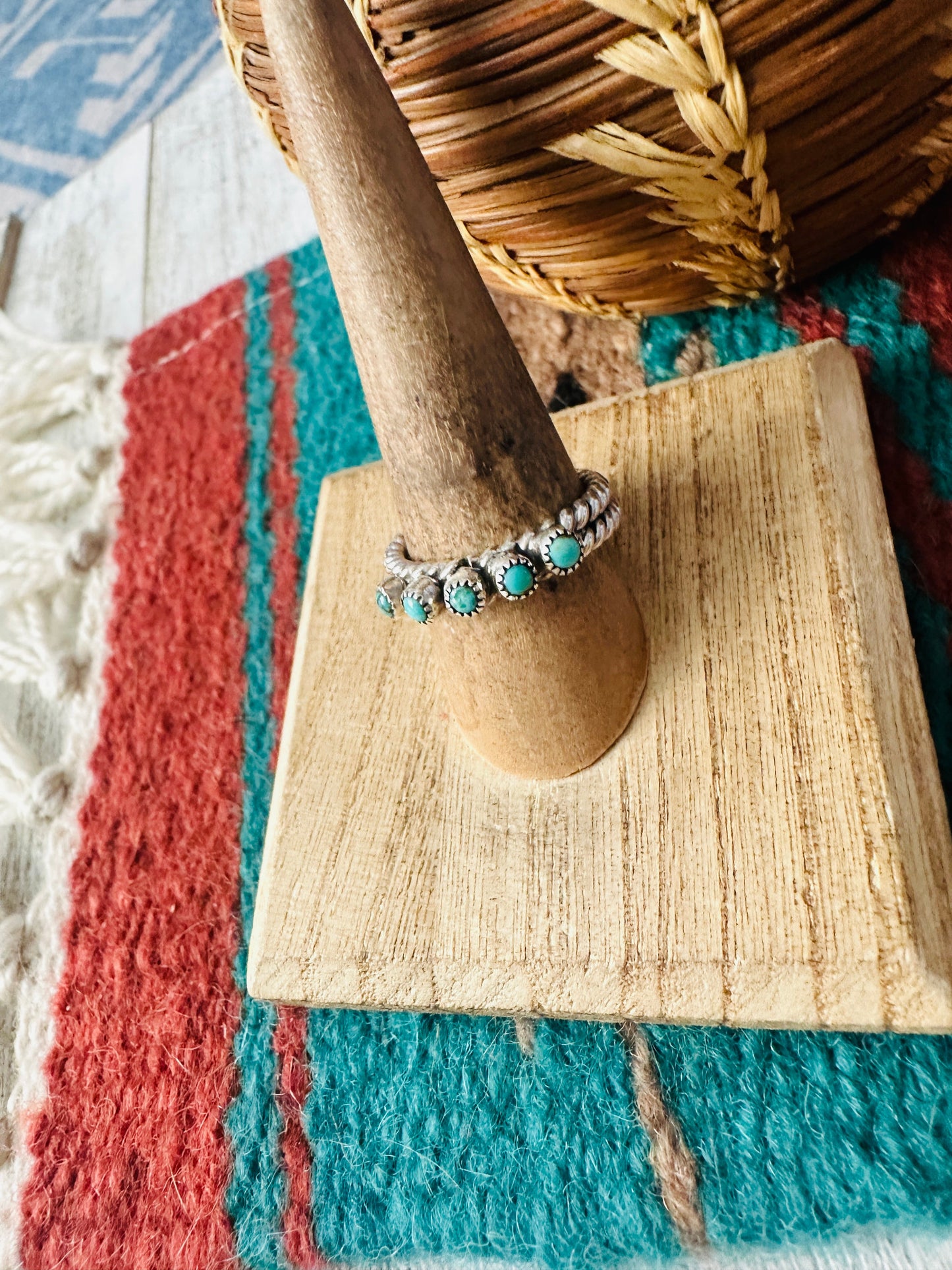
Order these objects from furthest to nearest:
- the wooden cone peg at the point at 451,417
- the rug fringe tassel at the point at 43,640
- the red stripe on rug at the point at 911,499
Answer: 1. the rug fringe tassel at the point at 43,640
2. the red stripe on rug at the point at 911,499
3. the wooden cone peg at the point at 451,417

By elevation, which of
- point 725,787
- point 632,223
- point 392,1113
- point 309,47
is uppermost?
point 309,47

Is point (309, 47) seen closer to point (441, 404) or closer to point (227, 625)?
point (441, 404)

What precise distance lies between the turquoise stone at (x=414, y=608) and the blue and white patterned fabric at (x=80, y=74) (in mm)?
846

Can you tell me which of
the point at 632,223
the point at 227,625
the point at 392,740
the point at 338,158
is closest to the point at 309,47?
the point at 338,158

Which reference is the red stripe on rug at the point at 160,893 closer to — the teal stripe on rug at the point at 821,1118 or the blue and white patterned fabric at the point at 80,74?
the teal stripe on rug at the point at 821,1118

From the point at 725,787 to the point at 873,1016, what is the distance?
86 millimetres

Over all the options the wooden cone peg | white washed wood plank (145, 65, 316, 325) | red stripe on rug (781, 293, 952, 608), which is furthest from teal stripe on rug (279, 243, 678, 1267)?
white washed wood plank (145, 65, 316, 325)

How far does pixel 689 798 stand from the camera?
0.38 meters

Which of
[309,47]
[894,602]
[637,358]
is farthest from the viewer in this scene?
[637,358]

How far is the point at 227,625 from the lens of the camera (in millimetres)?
645

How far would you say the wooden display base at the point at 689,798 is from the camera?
347 millimetres

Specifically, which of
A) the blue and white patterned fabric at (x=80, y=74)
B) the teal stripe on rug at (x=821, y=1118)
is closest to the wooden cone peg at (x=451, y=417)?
the teal stripe on rug at (x=821, y=1118)

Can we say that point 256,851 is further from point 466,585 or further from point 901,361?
point 901,361

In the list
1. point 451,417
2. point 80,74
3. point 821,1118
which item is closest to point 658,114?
point 451,417
